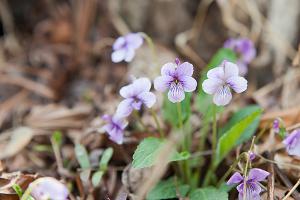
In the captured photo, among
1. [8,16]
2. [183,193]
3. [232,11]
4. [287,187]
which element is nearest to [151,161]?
[183,193]

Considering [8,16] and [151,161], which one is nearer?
[151,161]

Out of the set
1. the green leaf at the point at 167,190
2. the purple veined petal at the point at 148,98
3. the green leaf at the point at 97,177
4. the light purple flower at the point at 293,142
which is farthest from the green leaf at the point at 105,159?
the light purple flower at the point at 293,142

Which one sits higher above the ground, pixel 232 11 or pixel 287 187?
pixel 232 11

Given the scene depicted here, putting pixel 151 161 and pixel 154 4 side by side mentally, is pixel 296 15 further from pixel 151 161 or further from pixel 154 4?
pixel 151 161

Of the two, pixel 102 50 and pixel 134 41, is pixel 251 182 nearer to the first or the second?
pixel 134 41

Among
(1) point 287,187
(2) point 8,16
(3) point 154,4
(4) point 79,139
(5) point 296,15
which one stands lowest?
(1) point 287,187
